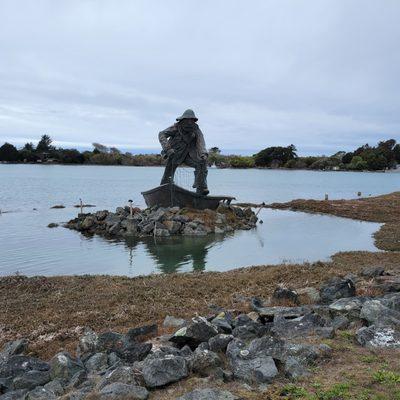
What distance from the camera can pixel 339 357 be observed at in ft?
19.4

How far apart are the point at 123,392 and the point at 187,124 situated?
73.9 ft

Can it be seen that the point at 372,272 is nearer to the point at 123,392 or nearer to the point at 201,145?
the point at 123,392

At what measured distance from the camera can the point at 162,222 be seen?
25.2 m

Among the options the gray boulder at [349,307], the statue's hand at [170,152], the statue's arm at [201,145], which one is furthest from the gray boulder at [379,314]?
the statue's hand at [170,152]

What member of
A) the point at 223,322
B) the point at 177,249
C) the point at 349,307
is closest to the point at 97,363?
the point at 223,322

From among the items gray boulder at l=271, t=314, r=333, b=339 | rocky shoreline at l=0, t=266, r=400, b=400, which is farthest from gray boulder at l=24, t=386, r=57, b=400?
gray boulder at l=271, t=314, r=333, b=339

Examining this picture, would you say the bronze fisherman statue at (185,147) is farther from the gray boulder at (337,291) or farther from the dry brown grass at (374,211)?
the gray boulder at (337,291)

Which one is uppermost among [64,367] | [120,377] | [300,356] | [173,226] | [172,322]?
[300,356]

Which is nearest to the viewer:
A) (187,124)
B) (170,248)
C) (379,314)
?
(379,314)

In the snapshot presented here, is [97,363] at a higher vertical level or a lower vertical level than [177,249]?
higher

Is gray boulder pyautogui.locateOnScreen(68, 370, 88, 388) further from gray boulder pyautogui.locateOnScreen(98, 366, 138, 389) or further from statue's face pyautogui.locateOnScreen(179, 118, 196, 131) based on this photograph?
statue's face pyautogui.locateOnScreen(179, 118, 196, 131)

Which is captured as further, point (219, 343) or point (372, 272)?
point (372, 272)

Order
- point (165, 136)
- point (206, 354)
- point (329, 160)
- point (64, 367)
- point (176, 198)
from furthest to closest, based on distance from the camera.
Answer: point (329, 160)
point (176, 198)
point (165, 136)
point (64, 367)
point (206, 354)

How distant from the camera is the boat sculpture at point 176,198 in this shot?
28.0 m
